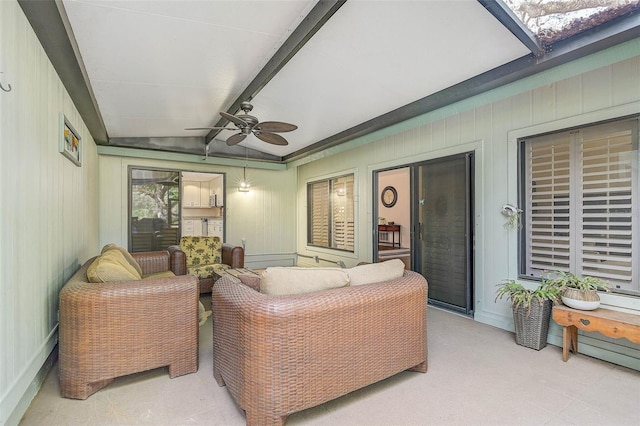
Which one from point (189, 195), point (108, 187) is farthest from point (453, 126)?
point (189, 195)

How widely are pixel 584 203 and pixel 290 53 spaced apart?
3003mm

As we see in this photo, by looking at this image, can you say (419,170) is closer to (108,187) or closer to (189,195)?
(108,187)

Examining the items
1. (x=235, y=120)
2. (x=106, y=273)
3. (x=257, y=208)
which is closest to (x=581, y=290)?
(x=235, y=120)

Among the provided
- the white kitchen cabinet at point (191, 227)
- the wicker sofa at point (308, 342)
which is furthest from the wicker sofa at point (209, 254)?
the white kitchen cabinet at point (191, 227)

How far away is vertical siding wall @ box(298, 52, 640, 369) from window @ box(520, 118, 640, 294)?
0.15m

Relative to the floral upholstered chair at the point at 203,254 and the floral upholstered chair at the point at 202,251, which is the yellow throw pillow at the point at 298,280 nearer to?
the floral upholstered chair at the point at 203,254

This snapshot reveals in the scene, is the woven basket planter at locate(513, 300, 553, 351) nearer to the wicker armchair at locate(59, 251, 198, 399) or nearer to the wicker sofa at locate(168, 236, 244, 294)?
the wicker armchair at locate(59, 251, 198, 399)

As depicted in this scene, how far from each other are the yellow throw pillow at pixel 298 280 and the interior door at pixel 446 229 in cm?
231

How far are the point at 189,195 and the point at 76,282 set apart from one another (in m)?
6.31

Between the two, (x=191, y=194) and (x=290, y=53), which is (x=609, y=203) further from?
(x=191, y=194)

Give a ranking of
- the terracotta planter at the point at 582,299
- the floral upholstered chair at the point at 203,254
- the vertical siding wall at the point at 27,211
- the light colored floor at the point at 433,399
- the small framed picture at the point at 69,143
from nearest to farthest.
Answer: the vertical siding wall at the point at 27,211, the light colored floor at the point at 433,399, the terracotta planter at the point at 582,299, the small framed picture at the point at 69,143, the floral upholstered chair at the point at 203,254

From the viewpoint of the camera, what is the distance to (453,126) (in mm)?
3852

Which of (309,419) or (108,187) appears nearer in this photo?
(309,419)

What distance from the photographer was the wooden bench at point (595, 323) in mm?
2234
